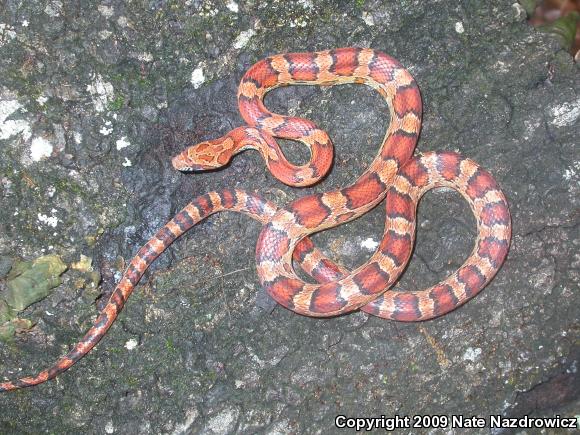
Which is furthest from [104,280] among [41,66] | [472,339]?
[472,339]

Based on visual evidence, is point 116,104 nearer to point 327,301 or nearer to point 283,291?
point 283,291

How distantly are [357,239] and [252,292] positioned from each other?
1.16 metres

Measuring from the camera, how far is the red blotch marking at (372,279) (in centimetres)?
515

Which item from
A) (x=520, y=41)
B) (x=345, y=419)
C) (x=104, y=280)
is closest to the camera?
(x=345, y=419)

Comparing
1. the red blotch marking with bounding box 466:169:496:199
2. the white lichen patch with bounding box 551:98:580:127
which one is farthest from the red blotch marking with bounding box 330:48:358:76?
the white lichen patch with bounding box 551:98:580:127

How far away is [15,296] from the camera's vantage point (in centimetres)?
524

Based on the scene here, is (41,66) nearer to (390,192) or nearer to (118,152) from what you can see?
(118,152)

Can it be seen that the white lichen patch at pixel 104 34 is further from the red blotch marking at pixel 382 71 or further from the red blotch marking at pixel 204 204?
the red blotch marking at pixel 382 71

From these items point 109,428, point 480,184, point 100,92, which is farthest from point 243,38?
point 109,428

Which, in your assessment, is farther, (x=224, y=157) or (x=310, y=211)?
(x=224, y=157)

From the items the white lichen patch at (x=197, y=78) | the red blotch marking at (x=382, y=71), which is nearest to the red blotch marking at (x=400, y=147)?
the red blotch marking at (x=382, y=71)

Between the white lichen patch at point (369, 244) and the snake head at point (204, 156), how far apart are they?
159 cm

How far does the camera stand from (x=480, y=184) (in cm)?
545

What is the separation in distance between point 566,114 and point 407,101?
5.15ft
